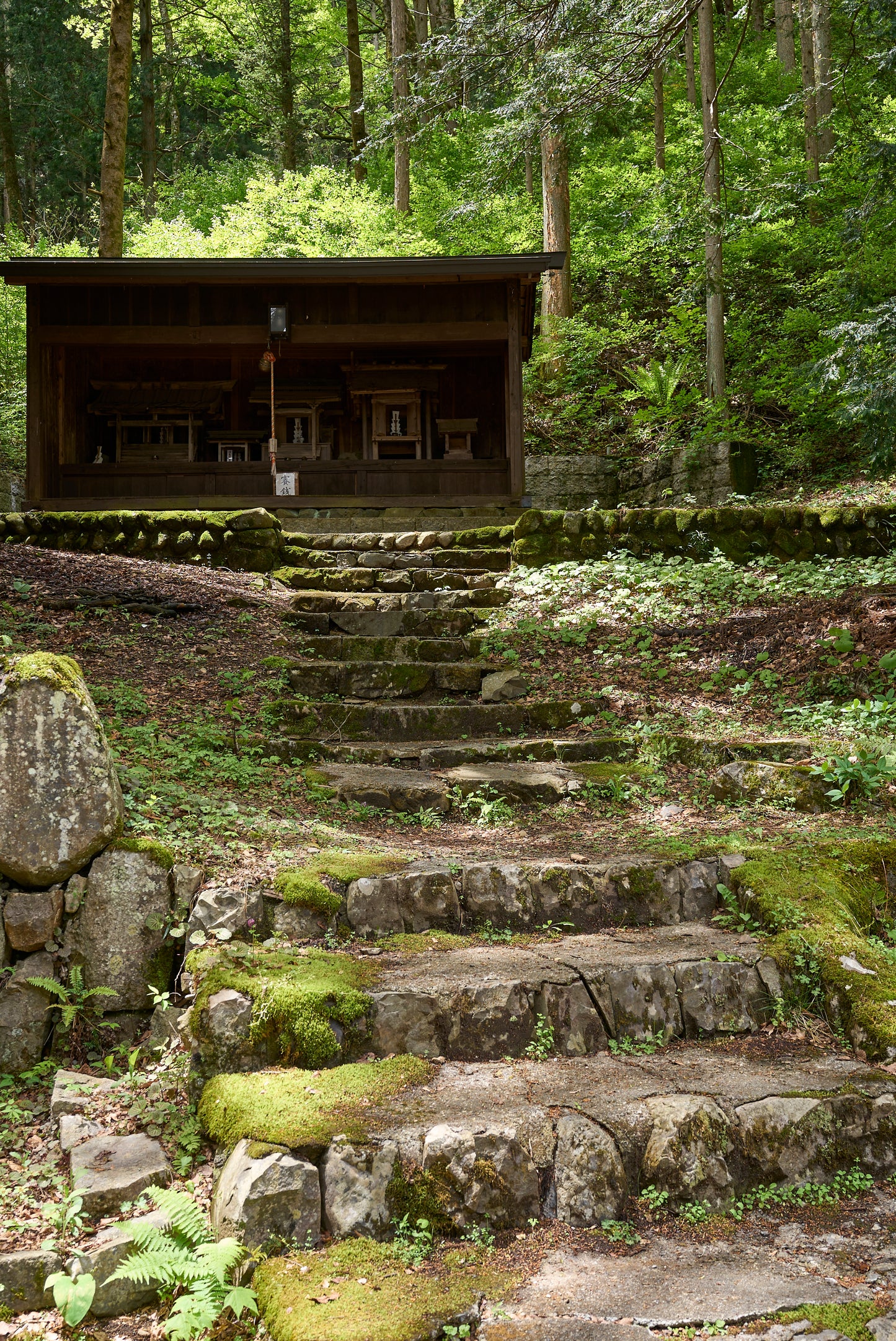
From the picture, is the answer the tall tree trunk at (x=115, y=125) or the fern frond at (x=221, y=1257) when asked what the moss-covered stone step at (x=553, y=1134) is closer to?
the fern frond at (x=221, y=1257)

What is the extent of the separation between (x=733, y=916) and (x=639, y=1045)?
85cm

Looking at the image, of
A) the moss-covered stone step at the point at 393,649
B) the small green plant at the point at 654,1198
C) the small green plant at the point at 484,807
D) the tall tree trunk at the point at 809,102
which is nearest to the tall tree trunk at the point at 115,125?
the moss-covered stone step at the point at 393,649

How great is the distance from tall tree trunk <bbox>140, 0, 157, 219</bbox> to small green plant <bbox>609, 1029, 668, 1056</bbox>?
24494 mm

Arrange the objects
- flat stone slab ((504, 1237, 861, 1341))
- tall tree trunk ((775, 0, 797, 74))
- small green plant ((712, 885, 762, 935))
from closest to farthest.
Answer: flat stone slab ((504, 1237, 861, 1341))
small green plant ((712, 885, 762, 935))
tall tree trunk ((775, 0, 797, 74))

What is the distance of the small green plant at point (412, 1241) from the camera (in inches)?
95.5

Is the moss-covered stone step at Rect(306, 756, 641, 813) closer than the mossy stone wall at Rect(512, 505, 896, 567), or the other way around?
the moss-covered stone step at Rect(306, 756, 641, 813)

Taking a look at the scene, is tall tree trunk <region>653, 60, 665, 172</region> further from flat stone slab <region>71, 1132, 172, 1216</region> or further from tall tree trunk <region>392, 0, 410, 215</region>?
flat stone slab <region>71, 1132, 172, 1216</region>

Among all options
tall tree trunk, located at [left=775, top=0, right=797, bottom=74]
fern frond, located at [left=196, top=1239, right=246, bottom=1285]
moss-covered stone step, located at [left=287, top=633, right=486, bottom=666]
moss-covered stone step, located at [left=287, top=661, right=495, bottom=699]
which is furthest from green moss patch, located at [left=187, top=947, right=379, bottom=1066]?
tall tree trunk, located at [left=775, top=0, right=797, bottom=74]

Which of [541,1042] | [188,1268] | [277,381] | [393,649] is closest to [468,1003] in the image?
[541,1042]

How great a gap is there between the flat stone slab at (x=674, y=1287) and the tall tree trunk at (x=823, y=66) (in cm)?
1422

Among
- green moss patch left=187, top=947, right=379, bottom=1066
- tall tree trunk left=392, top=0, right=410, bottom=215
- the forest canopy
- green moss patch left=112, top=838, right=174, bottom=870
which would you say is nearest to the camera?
green moss patch left=187, top=947, right=379, bottom=1066

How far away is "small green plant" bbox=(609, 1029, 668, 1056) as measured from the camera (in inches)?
126

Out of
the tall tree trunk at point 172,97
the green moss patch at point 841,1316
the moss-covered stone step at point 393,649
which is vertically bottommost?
the green moss patch at point 841,1316

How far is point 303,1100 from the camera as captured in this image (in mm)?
2762
